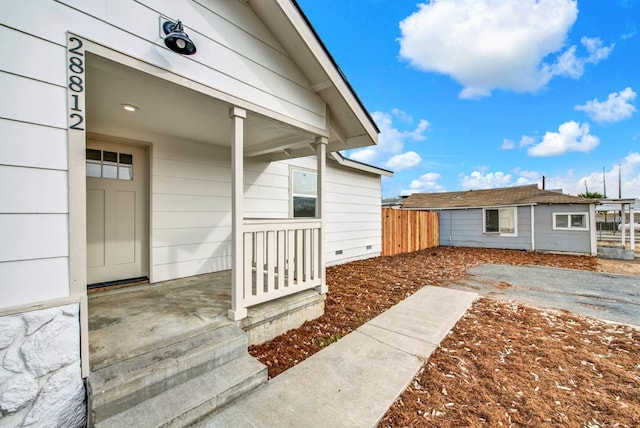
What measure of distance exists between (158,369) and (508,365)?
3.27m

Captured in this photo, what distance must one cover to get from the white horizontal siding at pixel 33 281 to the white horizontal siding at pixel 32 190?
1.09 ft

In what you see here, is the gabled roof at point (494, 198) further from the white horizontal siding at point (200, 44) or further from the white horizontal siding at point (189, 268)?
the white horizontal siding at point (189, 268)

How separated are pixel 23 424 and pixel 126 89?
106 inches

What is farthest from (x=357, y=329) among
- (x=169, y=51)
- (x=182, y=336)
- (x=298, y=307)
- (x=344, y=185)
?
(x=344, y=185)

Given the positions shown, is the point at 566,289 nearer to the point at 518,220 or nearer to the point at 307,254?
the point at 307,254

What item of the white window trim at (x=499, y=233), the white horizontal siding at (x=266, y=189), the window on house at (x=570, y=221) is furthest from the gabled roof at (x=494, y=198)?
the white horizontal siding at (x=266, y=189)

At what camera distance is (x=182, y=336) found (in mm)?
2260

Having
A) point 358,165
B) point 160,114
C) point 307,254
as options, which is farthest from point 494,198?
point 160,114

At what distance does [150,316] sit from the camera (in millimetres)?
2648

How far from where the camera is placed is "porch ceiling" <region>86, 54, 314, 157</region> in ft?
7.43

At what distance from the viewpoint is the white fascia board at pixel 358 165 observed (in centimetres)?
684

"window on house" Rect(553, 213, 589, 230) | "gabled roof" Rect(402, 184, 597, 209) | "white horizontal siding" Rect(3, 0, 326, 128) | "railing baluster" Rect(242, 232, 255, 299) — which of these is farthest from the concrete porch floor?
"window on house" Rect(553, 213, 589, 230)

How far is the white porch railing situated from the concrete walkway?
0.88 m

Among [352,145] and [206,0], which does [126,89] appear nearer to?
[206,0]
